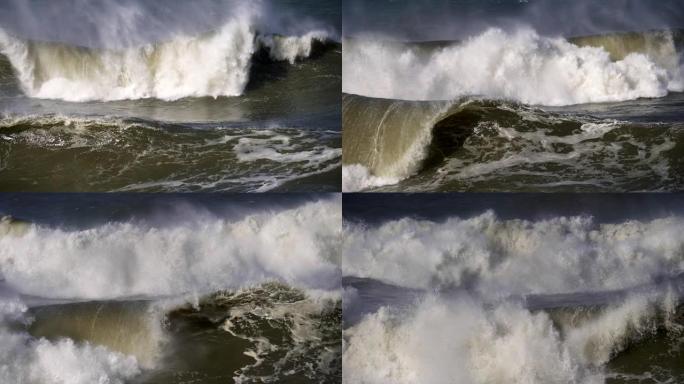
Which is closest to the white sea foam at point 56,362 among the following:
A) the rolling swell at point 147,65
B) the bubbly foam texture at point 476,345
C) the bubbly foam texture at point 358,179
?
the bubbly foam texture at point 476,345

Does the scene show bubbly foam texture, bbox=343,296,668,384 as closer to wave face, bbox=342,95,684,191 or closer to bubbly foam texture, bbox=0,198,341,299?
bubbly foam texture, bbox=0,198,341,299

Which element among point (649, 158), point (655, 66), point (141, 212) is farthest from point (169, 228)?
point (655, 66)

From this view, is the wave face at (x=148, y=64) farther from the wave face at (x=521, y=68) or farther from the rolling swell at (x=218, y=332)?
the rolling swell at (x=218, y=332)

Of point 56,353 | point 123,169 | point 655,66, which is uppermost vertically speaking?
point 655,66

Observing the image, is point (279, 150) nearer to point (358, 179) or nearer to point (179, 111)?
point (358, 179)

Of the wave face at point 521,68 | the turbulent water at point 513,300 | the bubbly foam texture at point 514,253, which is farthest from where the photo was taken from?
the wave face at point 521,68

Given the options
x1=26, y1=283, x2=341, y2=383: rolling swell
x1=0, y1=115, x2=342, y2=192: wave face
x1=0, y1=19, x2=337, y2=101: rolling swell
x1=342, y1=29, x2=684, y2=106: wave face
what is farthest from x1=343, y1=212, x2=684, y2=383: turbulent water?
x1=0, y1=19, x2=337, y2=101: rolling swell

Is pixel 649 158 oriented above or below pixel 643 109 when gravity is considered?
below

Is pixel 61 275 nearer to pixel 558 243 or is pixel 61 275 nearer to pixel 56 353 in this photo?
pixel 56 353

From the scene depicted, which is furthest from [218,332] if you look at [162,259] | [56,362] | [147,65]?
[147,65]
